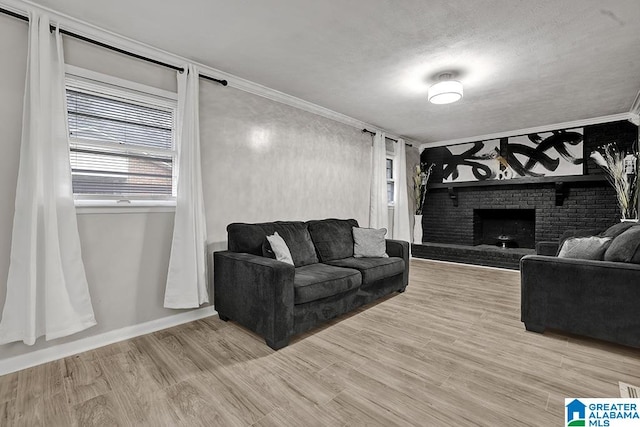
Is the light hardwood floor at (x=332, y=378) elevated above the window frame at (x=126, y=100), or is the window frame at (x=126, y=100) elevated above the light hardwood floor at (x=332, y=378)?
the window frame at (x=126, y=100)

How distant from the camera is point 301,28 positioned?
2.39 m

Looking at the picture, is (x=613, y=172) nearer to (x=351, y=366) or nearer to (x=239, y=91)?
(x=351, y=366)

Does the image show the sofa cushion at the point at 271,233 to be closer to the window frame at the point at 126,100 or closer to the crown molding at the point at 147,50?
the window frame at the point at 126,100

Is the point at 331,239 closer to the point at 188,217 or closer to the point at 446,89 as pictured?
the point at 188,217

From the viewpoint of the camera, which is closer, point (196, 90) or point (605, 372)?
point (605, 372)

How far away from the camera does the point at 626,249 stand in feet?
7.54

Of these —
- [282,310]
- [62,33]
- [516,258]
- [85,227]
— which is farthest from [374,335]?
[516,258]

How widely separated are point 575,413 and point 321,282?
1693 mm

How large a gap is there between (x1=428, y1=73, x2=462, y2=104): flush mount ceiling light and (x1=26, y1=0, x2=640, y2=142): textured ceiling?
0.11 m

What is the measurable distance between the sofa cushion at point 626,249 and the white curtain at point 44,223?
398 cm

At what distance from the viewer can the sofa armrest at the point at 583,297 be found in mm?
2199

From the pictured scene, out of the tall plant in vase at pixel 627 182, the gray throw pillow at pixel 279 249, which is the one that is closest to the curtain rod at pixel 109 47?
the gray throw pillow at pixel 279 249

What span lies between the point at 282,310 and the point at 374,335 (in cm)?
84

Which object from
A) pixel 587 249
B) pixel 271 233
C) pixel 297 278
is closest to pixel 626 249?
pixel 587 249
